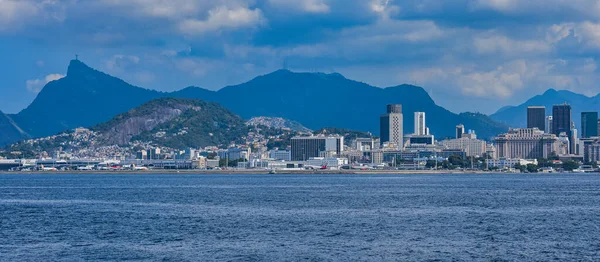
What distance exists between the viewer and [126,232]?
50938 millimetres

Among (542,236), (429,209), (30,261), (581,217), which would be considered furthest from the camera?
(429,209)

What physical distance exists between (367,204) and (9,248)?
115ft

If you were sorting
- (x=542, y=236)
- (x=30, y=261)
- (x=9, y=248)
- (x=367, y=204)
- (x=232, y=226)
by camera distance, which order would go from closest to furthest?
(x=30, y=261)
(x=9, y=248)
(x=542, y=236)
(x=232, y=226)
(x=367, y=204)

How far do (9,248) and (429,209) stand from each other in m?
33.2

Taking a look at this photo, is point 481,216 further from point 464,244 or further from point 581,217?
point 464,244

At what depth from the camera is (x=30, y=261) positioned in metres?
39.9

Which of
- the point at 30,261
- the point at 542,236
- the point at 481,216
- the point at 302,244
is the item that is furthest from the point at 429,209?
the point at 30,261

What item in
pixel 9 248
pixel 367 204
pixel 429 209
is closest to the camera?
pixel 9 248

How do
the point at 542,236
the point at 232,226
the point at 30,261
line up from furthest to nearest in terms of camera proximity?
the point at 232,226
the point at 542,236
the point at 30,261

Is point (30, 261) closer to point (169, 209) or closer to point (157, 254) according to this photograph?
point (157, 254)

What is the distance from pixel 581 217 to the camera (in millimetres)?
60938

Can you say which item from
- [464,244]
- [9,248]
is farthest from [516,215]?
[9,248]

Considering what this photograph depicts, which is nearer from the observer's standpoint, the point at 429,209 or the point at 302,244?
the point at 302,244

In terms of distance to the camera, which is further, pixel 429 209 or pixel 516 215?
pixel 429 209
